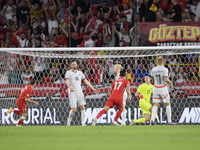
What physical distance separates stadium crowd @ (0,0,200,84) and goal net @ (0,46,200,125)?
0.04 meters

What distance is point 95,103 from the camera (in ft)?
27.6

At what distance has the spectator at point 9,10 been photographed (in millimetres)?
12062

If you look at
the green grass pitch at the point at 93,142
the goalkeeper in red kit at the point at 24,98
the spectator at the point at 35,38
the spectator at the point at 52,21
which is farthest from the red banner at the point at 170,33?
the green grass pitch at the point at 93,142

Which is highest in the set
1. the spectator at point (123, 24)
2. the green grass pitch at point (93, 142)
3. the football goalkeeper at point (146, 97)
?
the spectator at point (123, 24)

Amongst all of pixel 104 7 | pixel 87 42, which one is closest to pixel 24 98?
pixel 87 42

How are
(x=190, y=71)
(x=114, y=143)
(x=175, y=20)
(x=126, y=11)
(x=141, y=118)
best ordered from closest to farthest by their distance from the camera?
(x=114, y=143)
(x=141, y=118)
(x=190, y=71)
(x=175, y=20)
(x=126, y=11)

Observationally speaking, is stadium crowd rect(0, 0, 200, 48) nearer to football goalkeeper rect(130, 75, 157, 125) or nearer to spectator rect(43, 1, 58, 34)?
spectator rect(43, 1, 58, 34)

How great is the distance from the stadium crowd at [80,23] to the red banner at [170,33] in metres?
0.33

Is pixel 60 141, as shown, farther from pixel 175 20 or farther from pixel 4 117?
pixel 175 20

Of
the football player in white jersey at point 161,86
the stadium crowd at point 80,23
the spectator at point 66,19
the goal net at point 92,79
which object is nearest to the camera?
the football player in white jersey at point 161,86

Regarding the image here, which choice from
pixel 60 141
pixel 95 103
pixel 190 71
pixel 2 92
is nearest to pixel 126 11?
pixel 190 71

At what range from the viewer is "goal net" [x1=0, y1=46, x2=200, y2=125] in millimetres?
8289

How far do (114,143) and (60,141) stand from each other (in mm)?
618

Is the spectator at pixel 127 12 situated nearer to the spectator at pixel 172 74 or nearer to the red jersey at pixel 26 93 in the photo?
the spectator at pixel 172 74
